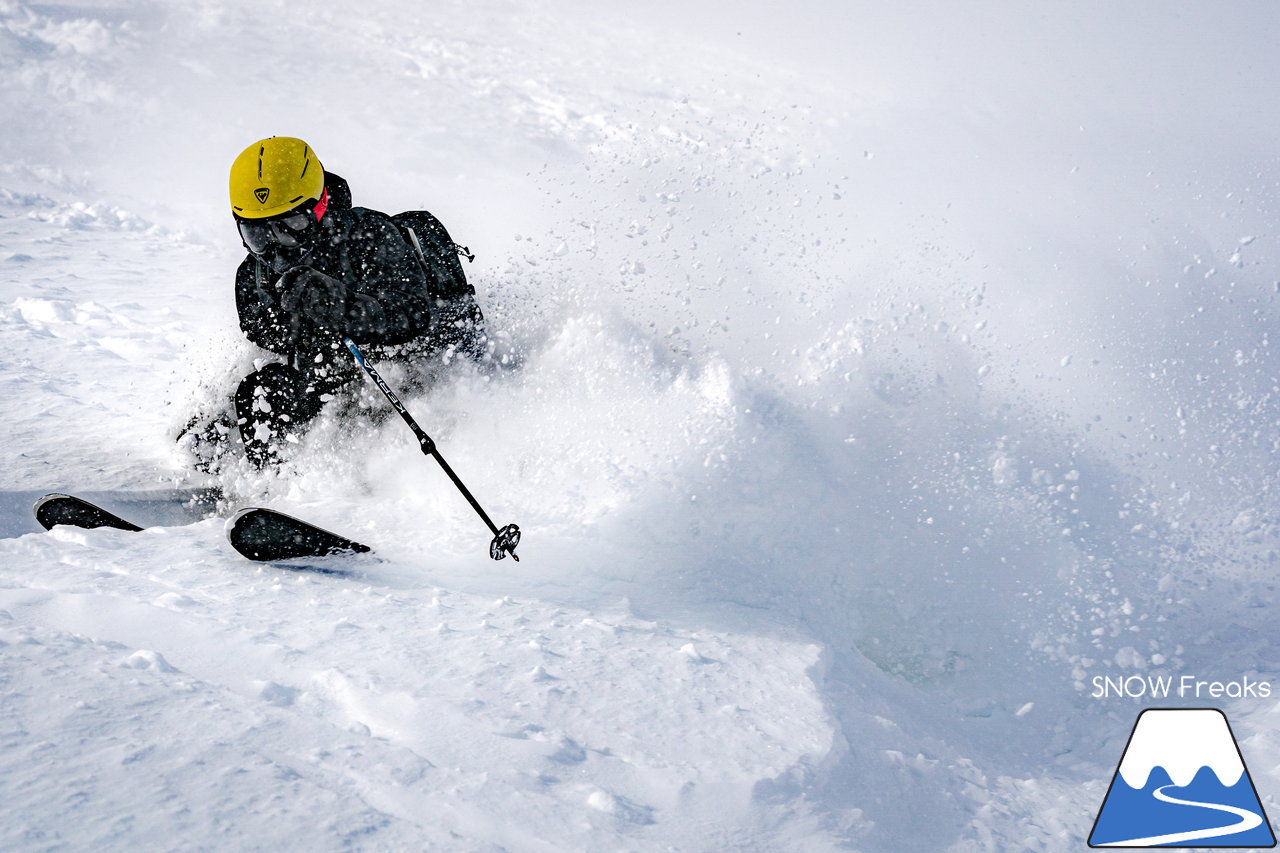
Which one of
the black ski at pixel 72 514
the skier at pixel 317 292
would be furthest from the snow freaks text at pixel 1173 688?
the black ski at pixel 72 514

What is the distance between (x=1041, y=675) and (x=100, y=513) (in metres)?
4.67

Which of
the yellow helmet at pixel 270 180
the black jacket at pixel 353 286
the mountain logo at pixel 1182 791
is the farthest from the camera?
the black jacket at pixel 353 286

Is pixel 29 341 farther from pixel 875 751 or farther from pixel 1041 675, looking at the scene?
pixel 1041 675

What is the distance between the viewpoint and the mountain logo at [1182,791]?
2.58 meters

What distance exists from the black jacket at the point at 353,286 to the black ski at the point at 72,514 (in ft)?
3.87

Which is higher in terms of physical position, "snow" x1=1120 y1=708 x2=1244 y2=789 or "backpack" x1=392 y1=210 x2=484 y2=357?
"backpack" x1=392 y1=210 x2=484 y2=357

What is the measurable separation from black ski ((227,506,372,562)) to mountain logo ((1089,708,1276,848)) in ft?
10.7

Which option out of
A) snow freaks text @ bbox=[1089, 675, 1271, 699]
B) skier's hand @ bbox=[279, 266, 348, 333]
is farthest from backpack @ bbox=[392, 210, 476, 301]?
snow freaks text @ bbox=[1089, 675, 1271, 699]

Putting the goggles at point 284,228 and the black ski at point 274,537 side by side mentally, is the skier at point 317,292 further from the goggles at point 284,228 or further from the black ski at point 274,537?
the black ski at point 274,537

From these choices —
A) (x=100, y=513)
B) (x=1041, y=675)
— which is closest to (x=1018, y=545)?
(x=1041, y=675)

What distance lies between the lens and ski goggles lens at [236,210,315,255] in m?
3.80

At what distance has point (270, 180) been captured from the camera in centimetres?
373

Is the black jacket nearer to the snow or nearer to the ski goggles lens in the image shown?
the ski goggles lens

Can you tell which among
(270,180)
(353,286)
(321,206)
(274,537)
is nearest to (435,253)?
(353,286)
